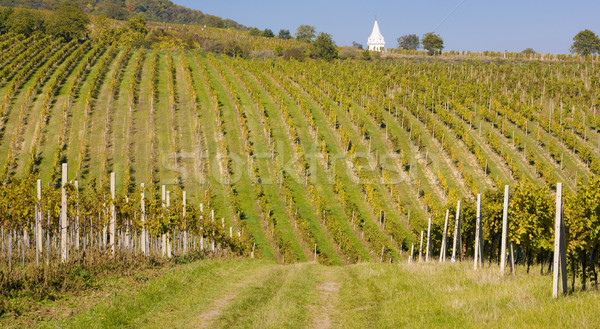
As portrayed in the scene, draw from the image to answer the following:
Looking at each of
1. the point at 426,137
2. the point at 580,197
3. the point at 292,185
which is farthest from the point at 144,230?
the point at 426,137

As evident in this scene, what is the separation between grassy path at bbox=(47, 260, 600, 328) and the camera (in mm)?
9227

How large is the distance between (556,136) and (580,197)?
4873 centimetres

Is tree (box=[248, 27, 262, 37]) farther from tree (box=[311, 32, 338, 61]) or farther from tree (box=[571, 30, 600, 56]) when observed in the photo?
tree (box=[571, 30, 600, 56])

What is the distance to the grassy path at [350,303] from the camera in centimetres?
923

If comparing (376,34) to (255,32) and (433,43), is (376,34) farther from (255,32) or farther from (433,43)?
(433,43)

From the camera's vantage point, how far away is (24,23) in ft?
330

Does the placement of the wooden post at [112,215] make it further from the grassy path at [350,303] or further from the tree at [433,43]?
the tree at [433,43]

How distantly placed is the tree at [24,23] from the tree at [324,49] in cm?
5286

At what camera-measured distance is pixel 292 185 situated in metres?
50.3

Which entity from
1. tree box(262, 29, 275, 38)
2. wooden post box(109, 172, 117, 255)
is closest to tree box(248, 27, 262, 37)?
tree box(262, 29, 275, 38)

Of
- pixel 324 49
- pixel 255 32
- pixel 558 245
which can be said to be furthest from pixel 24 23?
pixel 558 245

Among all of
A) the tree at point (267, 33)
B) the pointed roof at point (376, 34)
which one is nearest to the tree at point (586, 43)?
the tree at point (267, 33)

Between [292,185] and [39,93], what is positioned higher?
[39,93]

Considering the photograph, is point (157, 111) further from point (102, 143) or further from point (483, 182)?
point (483, 182)
